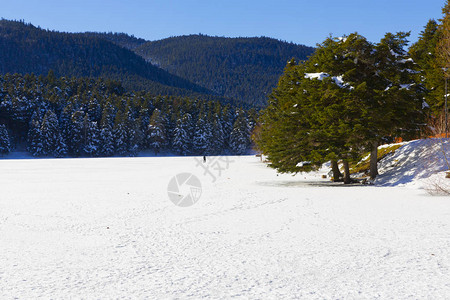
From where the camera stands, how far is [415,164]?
21.3 metres

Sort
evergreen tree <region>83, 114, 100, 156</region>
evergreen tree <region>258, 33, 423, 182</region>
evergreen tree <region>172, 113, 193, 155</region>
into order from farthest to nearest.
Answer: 1. evergreen tree <region>172, 113, 193, 155</region>
2. evergreen tree <region>83, 114, 100, 156</region>
3. evergreen tree <region>258, 33, 423, 182</region>

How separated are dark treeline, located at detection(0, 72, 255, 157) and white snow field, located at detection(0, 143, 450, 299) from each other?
3144 inches

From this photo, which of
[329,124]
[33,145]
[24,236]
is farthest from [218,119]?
[24,236]

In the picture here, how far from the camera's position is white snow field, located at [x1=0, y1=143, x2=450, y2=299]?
18.8ft

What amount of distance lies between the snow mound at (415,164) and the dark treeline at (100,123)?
78.8 metres

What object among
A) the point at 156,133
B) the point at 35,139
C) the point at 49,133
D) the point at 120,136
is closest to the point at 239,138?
the point at 156,133

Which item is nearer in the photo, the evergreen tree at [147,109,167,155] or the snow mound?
the snow mound

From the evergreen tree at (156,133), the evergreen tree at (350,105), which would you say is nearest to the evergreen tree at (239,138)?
the evergreen tree at (156,133)

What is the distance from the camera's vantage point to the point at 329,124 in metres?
21.3

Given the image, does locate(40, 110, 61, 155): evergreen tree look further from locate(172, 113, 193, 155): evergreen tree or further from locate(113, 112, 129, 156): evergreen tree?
locate(172, 113, 193, 155): evergreen tree

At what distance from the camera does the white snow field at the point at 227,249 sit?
5.72 metres

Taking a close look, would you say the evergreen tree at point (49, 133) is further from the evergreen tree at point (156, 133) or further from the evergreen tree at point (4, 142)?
the evergreen tree at point (156, 133)

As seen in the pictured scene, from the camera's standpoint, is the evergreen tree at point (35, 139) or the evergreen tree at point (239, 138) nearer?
the evergreen tree at point (35, 139)

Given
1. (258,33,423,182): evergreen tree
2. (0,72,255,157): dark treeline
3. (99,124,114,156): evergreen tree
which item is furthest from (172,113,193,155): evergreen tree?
(258,33,423,182): evergreen tree
